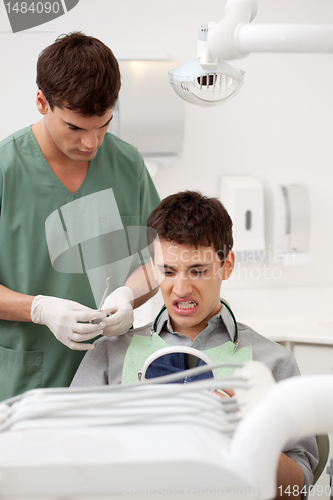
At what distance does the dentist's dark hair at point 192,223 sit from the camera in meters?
1.28

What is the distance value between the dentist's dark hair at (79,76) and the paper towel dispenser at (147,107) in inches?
31.0

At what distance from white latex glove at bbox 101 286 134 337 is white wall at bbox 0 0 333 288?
3.62 ft

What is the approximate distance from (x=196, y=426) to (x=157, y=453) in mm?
67

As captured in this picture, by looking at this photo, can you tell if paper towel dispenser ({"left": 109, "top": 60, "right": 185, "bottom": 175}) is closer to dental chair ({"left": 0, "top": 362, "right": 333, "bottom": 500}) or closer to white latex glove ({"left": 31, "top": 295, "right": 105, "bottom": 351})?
white latex glove ({"left": 31, "top": 295, "right": 105, "bottom": 351})

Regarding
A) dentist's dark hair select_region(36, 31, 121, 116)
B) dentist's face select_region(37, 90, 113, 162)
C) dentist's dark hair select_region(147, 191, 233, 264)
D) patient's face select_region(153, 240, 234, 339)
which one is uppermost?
dentist's dark hair select_region(36, 31, 121, 116)

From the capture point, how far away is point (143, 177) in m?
1.51

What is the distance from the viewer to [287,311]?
2.19 m

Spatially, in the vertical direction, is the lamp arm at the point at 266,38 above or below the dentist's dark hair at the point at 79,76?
below

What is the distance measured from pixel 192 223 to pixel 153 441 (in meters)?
0.85

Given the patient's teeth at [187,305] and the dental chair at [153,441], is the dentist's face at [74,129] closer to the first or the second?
the patient's teeth at [187,305]

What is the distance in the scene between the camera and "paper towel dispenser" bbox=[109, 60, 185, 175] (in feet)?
6.46

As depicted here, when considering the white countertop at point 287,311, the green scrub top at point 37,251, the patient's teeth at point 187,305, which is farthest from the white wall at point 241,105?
the patient's teeth at point 187,305

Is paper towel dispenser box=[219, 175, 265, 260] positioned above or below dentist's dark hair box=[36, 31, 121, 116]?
below

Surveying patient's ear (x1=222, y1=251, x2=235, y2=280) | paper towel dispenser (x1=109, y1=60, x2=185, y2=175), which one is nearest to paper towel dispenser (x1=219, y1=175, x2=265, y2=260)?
paper towel dispenser (x1=109, y1=60, x2=185, y2=175)
